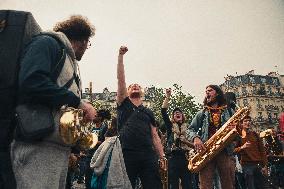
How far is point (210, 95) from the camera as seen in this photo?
6344 millimetres

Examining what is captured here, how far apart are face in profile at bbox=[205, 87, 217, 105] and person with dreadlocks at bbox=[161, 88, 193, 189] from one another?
1239 mm

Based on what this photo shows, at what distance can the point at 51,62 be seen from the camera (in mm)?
2391

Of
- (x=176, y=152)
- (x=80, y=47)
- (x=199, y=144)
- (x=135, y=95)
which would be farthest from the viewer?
(x=176, y=152)

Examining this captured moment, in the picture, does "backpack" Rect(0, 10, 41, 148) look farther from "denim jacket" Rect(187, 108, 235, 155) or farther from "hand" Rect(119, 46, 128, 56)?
"denim jacket" Rect(187, 108, 235, 155)

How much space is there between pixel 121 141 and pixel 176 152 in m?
3.60

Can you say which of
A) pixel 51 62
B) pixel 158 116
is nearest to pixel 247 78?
pixel 158 116

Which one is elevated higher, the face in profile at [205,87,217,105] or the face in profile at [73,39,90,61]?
the face in profile at [205,87,217,105]

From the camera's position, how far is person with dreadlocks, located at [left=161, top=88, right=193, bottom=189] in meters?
7.79

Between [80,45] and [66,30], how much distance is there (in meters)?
0.18

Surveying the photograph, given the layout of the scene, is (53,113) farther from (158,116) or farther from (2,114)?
(158,116)

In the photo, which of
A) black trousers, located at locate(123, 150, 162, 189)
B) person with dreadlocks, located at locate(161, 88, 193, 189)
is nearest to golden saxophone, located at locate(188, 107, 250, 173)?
black trousers, located at locate(123, 150, 162, 189)

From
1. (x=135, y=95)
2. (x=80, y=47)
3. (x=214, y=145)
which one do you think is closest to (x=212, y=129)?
(x=214, y=145)

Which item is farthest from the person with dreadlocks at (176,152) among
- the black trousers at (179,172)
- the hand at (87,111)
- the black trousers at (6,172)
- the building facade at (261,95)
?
the building facade at (261,95)

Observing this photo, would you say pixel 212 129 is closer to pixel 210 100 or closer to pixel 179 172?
pixel 210 100
